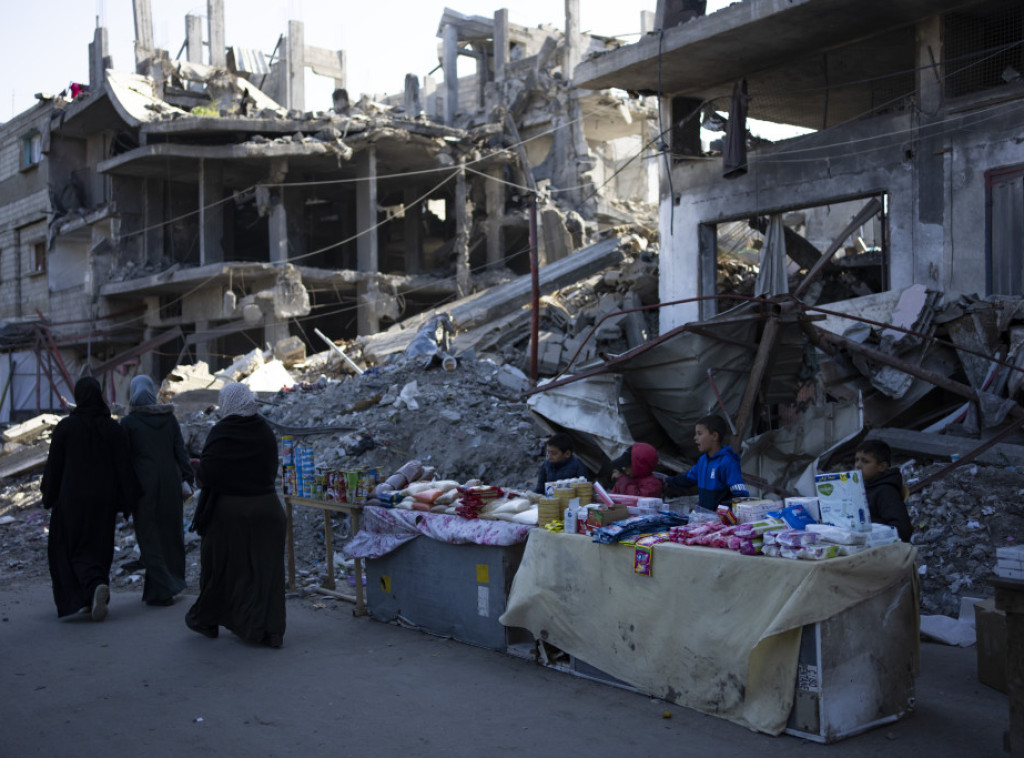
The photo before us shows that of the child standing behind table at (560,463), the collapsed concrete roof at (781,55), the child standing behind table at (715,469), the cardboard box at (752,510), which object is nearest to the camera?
the cardboard box at (752,510)

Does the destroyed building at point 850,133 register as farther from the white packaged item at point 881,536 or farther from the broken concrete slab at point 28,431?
the broken concrete slab at point 28,431

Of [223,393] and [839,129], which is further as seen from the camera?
[839,129]

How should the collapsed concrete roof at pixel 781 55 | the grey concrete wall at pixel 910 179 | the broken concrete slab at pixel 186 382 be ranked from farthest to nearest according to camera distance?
the broken concrete slab at pixel 186 382 → the collapsed concrete roof at pixel 781 55 → the grey concrete wall at pixel 910 179

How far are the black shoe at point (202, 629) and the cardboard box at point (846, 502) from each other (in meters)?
3.91

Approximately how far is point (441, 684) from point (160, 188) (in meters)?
24.3

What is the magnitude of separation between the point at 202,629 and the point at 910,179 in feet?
33.4

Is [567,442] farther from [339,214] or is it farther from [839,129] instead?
[339,214]

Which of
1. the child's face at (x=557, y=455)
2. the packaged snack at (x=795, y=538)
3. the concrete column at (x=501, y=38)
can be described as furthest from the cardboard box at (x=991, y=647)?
the concrete column at (x=501, y=38)

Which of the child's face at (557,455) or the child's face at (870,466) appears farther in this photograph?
the child's face at (557,455)

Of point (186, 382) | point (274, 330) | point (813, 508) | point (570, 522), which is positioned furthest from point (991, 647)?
point (274, 330)

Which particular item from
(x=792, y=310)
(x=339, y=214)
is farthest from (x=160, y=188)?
(x=792, y=310)

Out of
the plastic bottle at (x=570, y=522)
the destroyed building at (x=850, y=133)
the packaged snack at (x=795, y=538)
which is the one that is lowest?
the plastic bottle at (x=570, y=522)

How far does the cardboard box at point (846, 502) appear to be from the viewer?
442 centimetres

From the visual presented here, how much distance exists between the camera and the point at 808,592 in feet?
13.3
